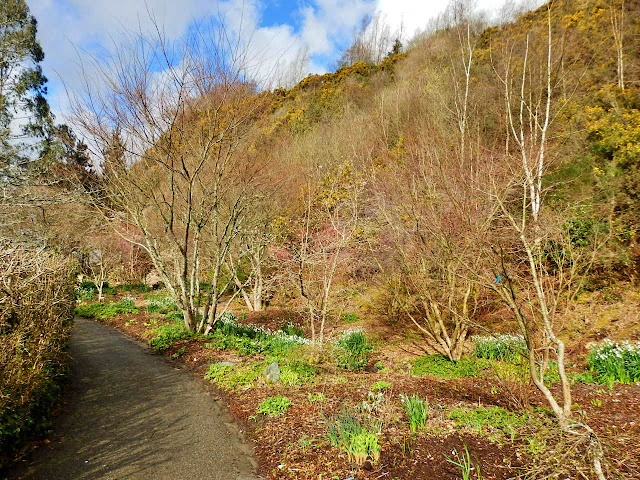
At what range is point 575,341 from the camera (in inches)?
284

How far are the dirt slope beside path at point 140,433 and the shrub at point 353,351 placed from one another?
2.68m

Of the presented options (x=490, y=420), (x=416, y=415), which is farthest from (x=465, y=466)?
(x=490, y=420)

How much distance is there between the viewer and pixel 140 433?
3.81 m

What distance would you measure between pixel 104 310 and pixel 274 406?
385 inches

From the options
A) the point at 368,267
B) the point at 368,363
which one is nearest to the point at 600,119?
the point at 368,267

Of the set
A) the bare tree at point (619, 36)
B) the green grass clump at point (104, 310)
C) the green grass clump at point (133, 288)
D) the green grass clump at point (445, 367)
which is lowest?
the green grass clump at point (445, 367)

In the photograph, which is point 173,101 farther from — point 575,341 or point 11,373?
point 575,341

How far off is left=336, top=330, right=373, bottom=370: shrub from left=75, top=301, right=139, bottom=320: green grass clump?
24.0 feet

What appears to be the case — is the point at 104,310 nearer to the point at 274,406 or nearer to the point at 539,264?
the point at 274,406

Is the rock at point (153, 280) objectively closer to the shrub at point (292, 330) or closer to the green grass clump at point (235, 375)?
the shrub at point (292, 330)

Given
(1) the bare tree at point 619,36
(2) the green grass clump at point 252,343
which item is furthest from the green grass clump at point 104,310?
(1) the bare tree at point 619,36

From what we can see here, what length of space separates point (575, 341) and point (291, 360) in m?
5.89

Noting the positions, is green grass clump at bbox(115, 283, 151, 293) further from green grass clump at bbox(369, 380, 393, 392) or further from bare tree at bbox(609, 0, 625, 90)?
bare tree at bbox(609, 0, 625, 90)

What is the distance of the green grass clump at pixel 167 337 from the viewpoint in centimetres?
730
